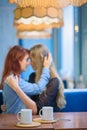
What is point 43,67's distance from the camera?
158 inches

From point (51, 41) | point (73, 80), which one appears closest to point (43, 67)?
point (73, 80)

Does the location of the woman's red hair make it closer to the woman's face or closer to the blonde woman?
the woman's face

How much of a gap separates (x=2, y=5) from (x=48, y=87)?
414 centimetres

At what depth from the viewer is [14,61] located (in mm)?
3820

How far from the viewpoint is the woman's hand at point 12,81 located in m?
3.58

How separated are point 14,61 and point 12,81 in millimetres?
282

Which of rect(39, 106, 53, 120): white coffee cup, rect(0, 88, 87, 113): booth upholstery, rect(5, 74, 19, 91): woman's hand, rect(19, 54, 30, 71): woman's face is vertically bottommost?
rect(0, 88, 87, 113): booth upholstery

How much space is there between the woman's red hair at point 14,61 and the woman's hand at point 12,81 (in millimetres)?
92

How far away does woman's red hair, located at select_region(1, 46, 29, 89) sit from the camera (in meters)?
3.78

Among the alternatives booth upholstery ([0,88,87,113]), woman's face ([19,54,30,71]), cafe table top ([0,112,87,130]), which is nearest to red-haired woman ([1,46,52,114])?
woman's face ([19,54,30,71])

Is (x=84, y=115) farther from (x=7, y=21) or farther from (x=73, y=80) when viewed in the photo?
(x=73, y=80)

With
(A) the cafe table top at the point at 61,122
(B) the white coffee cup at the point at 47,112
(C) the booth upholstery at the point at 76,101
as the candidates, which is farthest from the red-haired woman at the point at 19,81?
(C) the booth upholstery at the point at 76,101

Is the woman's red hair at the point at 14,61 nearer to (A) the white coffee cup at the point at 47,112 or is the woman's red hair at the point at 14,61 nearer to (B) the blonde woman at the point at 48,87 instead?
(B) the blonde woman at the point at 48,87

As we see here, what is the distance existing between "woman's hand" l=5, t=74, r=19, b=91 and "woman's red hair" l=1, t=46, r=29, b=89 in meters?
0.09
